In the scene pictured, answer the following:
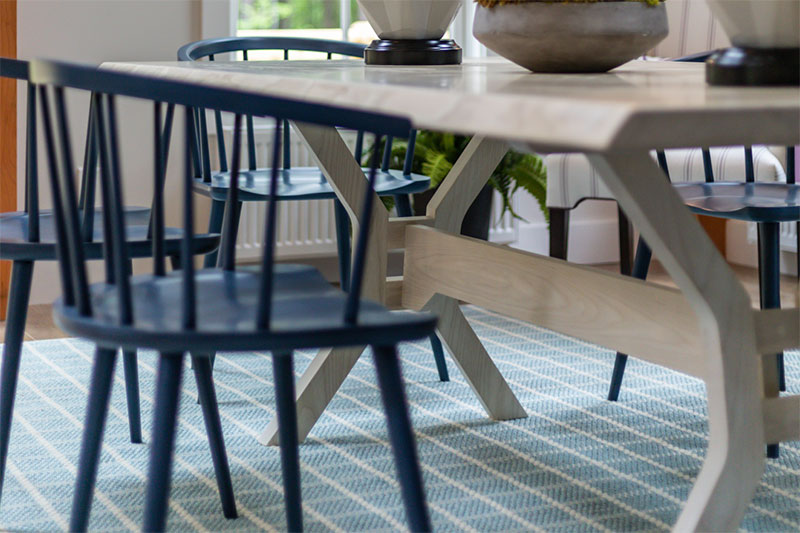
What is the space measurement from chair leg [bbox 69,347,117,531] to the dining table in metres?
0.40

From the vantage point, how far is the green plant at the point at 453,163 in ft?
11.0

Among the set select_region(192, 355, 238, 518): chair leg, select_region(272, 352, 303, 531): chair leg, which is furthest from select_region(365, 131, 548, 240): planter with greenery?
A: select_region(272, 352, 303, 531): chair leg

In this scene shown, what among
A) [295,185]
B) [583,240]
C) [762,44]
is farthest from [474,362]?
[583,240]

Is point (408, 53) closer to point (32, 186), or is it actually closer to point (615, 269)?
point (32, 186)

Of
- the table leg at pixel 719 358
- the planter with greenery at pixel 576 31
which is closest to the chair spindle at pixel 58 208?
the table leg at pixel 719 358

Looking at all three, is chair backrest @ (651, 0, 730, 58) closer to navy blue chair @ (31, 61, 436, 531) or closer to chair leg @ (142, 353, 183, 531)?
navy blue chair @ (31, 61, 436, 531)

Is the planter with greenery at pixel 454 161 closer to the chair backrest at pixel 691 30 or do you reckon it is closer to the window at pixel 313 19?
the window at pixel 313 19

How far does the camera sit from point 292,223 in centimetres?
360

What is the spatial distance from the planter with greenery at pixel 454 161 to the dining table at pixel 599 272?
123 cm

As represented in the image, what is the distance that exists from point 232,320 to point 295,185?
1.32 metres

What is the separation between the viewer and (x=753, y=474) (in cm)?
126

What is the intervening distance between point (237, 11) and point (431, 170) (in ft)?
2.83

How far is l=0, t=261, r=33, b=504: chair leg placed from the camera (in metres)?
1.54

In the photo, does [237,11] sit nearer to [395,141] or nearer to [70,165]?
[395,141]
